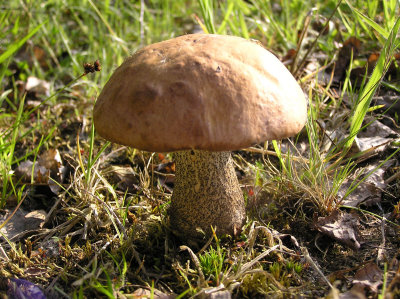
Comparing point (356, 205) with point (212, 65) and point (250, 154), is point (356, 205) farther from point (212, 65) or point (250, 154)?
point (212, 65)

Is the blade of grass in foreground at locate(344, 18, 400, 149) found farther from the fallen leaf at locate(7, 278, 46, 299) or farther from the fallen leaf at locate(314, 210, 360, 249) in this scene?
the fallen leaf at locate(7, 278, 46, 299)

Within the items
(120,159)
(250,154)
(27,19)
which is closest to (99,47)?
(27,19)

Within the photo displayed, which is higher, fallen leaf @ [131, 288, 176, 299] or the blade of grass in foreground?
the blade of grass in foreground

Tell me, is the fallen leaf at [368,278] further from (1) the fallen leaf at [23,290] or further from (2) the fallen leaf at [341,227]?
(1) the fallen leaf at [23,290]

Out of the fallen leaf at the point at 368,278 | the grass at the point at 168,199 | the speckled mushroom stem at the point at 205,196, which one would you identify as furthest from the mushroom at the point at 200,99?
the fallen leaf at the point at 368,278

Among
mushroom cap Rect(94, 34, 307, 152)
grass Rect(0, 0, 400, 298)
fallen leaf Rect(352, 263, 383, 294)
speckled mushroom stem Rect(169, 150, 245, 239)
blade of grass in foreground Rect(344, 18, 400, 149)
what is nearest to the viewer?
mushroom cap Rect(94, 34, 307, 152)

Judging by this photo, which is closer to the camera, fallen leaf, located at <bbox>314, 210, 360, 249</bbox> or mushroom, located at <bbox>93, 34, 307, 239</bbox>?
mushroom, located at <bbox>93, 34, 307, 239</bbox>

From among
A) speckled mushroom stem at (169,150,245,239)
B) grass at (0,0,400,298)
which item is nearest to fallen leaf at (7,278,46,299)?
grass at (0,0,400,298)
